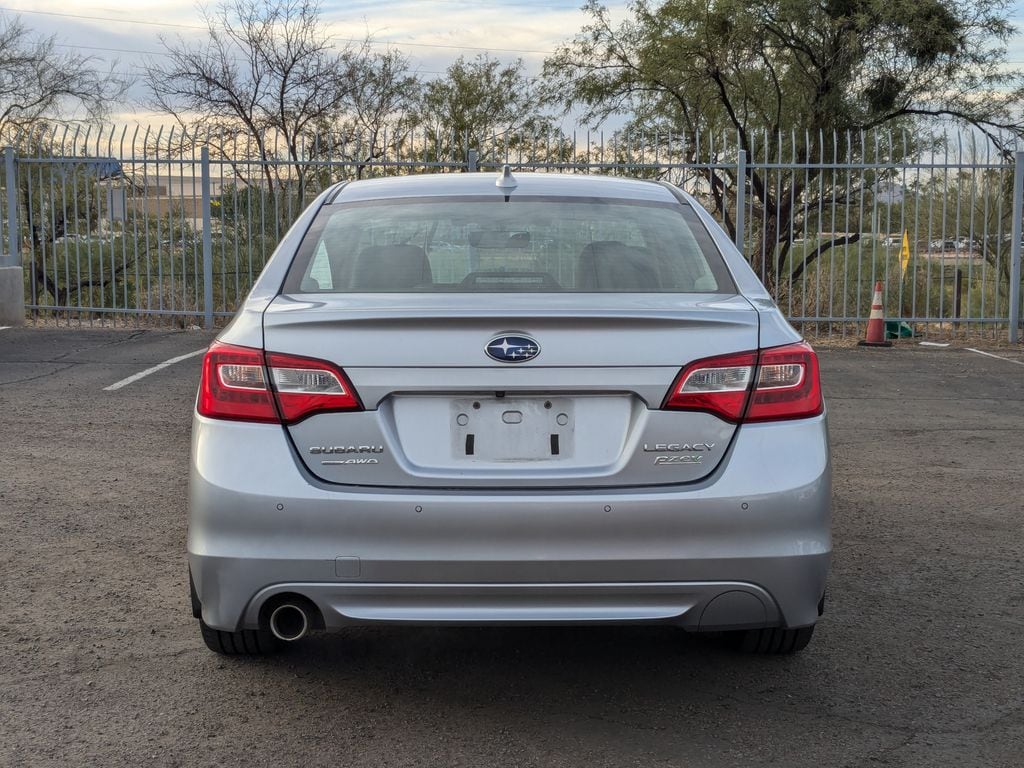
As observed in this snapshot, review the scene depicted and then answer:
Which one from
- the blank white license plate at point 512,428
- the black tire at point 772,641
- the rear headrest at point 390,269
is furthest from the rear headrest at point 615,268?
the black tire at point 772,641

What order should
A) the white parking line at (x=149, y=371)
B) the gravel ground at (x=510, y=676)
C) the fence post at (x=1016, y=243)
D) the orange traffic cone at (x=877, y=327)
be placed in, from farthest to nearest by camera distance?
the orange traffic cone at (x=877, y=327) → the fence post at (x=1016, y=243) → the white parking line at (x=149, y=371) → the gravel ground at (x=510, y=676)

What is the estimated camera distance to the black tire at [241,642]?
12.7 feet

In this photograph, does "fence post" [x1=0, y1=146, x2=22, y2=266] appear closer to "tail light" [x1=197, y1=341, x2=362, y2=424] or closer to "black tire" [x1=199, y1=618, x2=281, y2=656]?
"black tire" [x1=199, y1=618, x2=281, y2=656]

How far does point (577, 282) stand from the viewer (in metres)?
3.80

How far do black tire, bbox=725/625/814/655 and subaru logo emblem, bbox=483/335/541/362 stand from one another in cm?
134

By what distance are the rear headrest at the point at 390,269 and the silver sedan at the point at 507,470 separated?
1.14 ft

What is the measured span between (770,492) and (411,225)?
1.51 meters

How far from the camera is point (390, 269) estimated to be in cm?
386

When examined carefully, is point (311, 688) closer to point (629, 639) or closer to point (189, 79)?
point (629, 639)

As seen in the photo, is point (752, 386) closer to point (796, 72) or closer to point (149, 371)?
point (149, 371)

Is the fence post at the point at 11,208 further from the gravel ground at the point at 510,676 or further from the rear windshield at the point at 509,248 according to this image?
the rear windshield at the point at 509,248

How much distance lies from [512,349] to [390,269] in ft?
2.55

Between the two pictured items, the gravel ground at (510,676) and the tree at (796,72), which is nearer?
the gravel ground at (510,676)

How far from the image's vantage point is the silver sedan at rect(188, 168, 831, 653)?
10.5 ft
